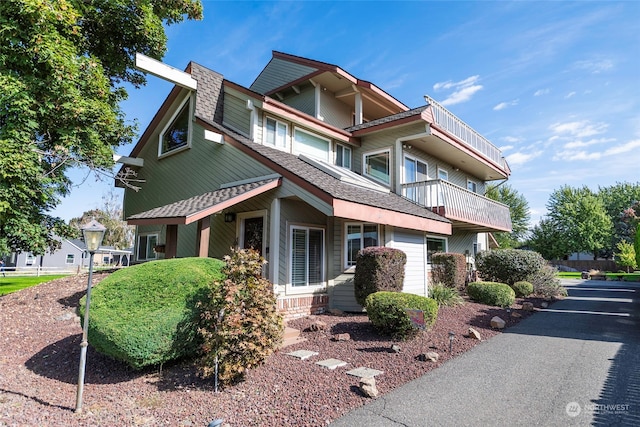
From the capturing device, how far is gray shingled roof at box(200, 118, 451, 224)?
867cm

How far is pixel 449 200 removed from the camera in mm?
13047

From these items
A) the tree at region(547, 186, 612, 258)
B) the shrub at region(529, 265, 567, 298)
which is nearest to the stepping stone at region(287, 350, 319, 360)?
the shrub at region(529, 265, 567, 298)

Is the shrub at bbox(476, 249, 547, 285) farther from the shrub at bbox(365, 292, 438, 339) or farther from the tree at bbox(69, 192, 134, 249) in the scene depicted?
the tree at bbox(69, 192, 134, 249)

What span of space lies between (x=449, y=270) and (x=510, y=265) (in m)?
3.68

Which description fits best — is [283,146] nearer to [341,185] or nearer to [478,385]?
[341,185]

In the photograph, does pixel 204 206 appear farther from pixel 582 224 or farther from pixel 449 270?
pixel 582 224

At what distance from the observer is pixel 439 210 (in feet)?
41.0

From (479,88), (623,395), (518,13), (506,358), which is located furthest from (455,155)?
(623,395)

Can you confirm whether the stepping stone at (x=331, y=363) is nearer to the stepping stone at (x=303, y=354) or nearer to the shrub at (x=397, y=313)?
the stepping stone at (x=303, y=354)

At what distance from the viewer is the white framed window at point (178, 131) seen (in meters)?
13.0

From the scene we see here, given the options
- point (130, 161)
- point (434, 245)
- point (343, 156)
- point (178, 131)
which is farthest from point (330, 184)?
point (130, 161)

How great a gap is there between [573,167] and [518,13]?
60.0 ft

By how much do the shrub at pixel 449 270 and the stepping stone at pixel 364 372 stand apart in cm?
767

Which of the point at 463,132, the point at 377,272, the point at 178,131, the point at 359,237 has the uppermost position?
the point at 463,132
